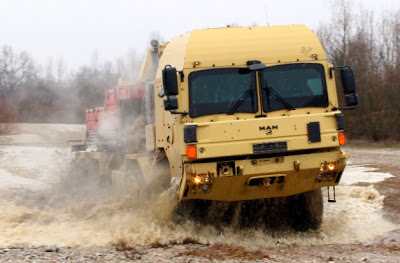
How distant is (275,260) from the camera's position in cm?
662

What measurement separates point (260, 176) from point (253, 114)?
880mm

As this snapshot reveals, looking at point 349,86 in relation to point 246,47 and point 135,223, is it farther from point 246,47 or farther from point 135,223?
point 135,223

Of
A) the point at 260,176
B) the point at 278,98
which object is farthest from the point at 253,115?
the point at 260,176

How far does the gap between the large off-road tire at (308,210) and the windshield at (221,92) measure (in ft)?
6.26

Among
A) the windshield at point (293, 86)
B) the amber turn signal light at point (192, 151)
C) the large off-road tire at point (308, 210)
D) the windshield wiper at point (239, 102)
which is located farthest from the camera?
the large off-road tire at point (308, 210)

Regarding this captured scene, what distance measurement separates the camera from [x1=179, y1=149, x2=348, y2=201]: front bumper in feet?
23.6

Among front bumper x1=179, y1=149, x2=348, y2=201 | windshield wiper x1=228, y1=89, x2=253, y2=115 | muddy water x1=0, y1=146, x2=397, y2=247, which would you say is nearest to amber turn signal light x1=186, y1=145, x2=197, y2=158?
front bumper x1=179, y1=149, x2=348, y2=201

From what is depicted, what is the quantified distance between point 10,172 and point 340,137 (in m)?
14.3

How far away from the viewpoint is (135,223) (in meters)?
8.59

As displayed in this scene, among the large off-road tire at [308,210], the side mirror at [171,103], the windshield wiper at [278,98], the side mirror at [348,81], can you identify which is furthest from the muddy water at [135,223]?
the side mirror at [348,81]

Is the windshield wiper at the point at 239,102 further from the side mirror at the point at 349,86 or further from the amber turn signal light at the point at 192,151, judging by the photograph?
the side mirror at the point at 349,86

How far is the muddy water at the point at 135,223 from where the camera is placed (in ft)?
25.9

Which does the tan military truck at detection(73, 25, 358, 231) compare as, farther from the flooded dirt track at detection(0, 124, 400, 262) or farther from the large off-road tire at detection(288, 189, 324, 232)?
the flooded dirt track at detection(0, 124, 400, 262)

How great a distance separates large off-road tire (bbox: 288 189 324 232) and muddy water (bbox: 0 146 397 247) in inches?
5.5
